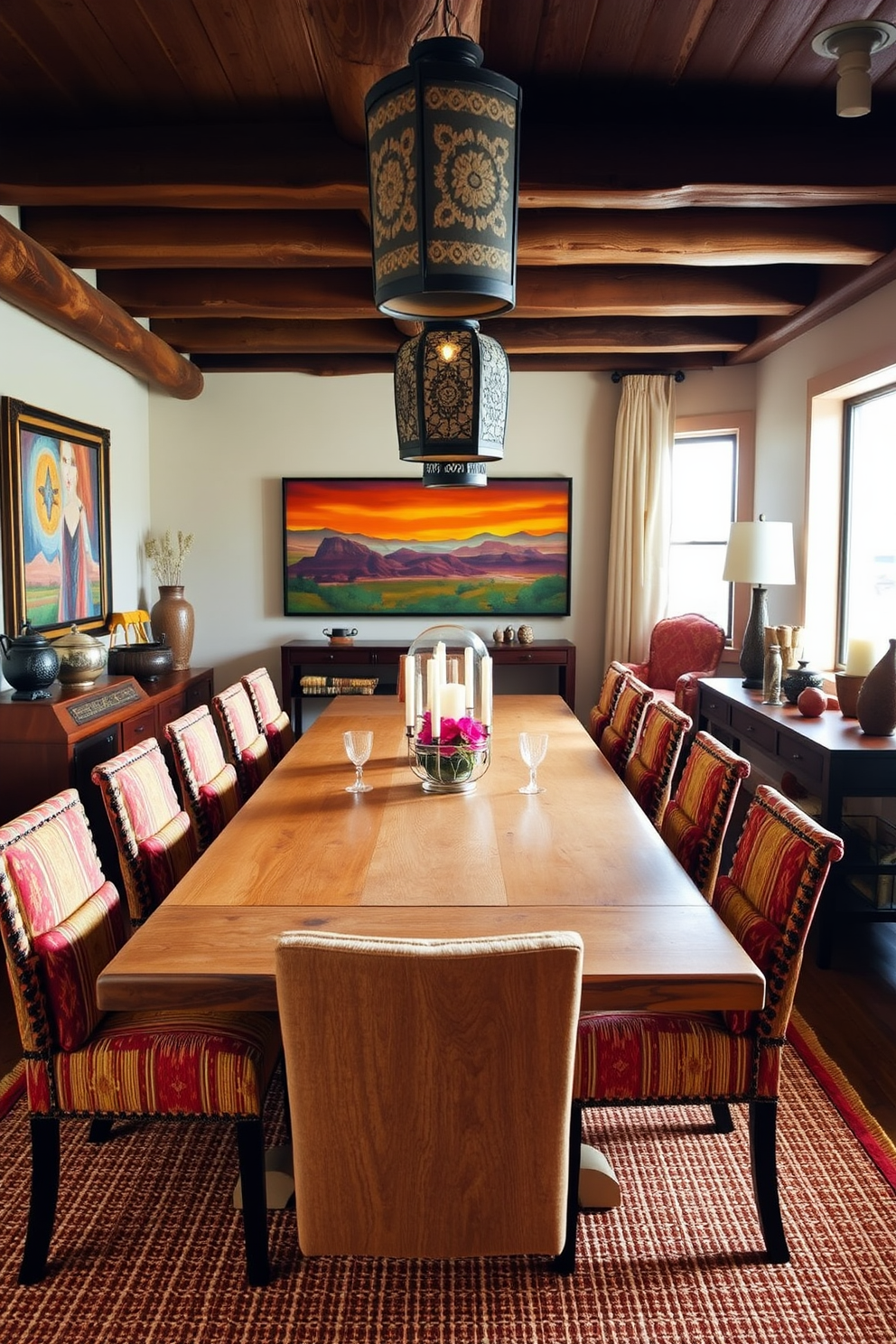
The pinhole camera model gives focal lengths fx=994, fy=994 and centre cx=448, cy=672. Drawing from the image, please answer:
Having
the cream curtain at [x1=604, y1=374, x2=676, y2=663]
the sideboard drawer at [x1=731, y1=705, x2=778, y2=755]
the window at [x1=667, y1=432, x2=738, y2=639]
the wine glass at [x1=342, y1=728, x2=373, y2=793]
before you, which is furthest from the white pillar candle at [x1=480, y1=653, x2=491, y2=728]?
the window at [x1=667, y1=432, x2=738, y2=639]

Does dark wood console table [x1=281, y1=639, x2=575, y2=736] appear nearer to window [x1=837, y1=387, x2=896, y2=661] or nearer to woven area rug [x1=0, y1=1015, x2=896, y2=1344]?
window [x1=837, y1=387, x2=896, y2=661]

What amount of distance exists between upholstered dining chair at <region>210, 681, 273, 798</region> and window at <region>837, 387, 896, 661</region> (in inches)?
111

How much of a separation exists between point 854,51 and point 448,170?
6.30 feet

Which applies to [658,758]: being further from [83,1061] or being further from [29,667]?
[29,667]

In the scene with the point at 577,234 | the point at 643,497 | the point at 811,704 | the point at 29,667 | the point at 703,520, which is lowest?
the point at 811,704

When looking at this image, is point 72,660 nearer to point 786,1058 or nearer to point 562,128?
→ point 562,128

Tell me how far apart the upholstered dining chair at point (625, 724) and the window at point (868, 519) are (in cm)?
156

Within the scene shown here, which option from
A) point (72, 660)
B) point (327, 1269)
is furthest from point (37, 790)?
point (327, 1269)

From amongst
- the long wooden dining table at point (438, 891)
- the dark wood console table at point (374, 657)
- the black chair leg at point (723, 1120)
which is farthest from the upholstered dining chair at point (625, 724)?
the dark wood console table at point (374, 657)

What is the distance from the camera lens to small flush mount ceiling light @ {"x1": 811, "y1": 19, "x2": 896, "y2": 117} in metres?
2.65

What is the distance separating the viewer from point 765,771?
17.2ft

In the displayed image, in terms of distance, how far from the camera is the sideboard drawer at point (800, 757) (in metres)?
3.31

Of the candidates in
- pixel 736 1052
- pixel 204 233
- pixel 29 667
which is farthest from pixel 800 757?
pixel 204 233

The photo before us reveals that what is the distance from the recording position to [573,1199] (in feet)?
5.85
